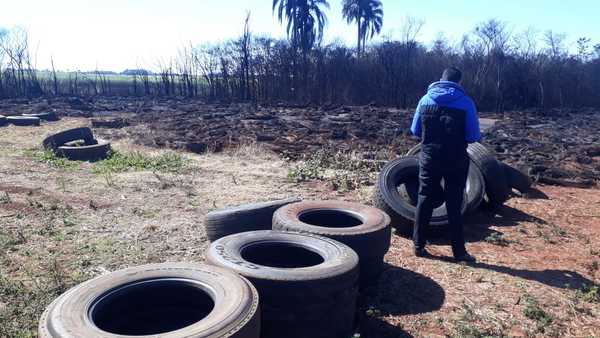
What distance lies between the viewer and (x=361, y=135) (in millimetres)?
14789

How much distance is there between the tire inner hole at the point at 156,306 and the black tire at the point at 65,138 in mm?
9760

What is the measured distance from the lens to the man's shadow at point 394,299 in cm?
361

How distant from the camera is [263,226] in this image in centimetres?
518

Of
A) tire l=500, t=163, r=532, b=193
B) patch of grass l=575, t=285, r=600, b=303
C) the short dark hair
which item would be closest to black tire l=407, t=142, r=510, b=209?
tire l=500, t=163, r=532, b=193

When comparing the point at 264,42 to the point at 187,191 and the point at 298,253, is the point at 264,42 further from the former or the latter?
the point at 298,253

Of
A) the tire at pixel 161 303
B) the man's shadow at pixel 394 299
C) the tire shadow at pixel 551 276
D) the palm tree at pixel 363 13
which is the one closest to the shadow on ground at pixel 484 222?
the tire shadow at pixel 551 276

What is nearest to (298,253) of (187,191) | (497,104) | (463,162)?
(463,162)

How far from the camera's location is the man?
475 centimetres

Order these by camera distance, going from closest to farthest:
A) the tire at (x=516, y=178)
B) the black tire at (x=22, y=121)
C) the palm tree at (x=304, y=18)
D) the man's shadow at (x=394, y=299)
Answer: the man's shadow at (x=394, y=299) < the tire at (x=516, y=178) < the black tire at (x=22, y=121) < the palm tree at (x=304, y=18)

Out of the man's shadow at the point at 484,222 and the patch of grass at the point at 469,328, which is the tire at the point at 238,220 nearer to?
the man's shadow at the point at 484,222

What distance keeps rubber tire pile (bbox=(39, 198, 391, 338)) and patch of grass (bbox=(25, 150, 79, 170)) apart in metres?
7.63

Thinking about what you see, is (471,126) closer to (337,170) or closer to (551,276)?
(551,276)

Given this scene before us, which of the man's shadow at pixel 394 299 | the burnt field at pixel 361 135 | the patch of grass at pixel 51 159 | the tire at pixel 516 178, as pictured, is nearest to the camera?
the man's shadow at pixel 394 299

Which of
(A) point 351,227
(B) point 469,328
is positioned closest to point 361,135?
(A) point 351,227
